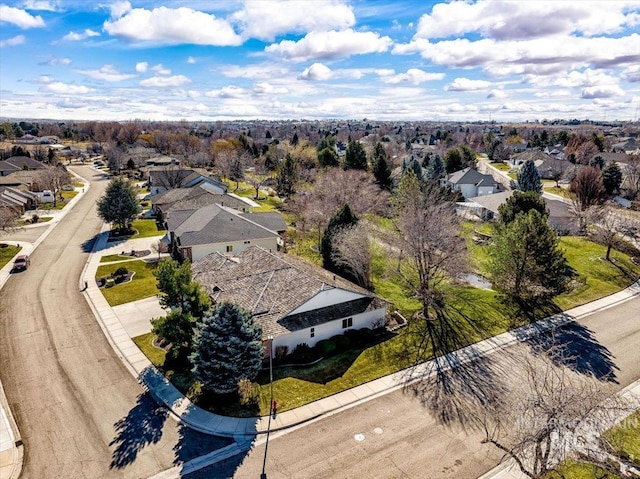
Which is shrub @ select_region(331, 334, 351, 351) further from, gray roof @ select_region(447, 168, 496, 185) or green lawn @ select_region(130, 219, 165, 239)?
gray roof @ select_region(447, 168, 496, 185)

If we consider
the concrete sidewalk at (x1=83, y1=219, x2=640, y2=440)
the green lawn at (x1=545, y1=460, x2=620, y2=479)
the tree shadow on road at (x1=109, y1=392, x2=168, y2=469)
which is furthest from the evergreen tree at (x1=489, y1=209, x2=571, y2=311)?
the tree shadow on road at (x1=109, y1=392, x2=168, y2=469)

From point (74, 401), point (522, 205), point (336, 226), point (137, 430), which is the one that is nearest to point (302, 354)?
point (137, 430)

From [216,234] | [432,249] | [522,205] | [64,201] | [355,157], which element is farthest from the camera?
[355,157]

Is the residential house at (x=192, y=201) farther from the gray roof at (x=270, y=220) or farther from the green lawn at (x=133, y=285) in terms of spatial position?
the green lawn at (x=133, y=285)

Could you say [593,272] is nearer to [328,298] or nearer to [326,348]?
[328,298]

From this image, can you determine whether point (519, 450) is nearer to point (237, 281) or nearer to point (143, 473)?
point (143, 473)
